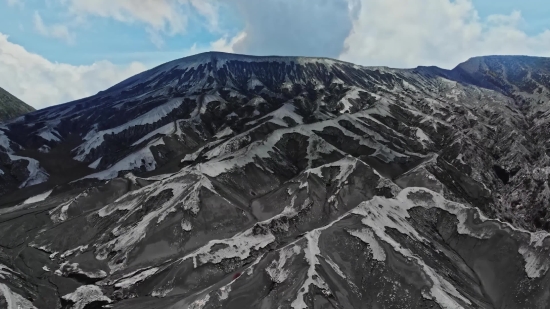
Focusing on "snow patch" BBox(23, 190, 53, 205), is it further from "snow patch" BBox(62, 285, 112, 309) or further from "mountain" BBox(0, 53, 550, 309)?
"snow patch" BBox(62, 285, 112, 309)

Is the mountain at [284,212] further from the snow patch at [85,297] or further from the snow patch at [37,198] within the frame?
the snow patch at [37,198]

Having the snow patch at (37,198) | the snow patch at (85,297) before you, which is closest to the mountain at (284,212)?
the snow patch at (85,297)

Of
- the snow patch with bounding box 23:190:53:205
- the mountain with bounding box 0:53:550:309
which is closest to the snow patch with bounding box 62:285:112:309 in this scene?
the mountain with bounding box 0:53:550:309

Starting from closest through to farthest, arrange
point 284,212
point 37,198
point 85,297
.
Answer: point 85,297, point 284,212, point 37,198

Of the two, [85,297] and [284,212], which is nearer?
[85,297]

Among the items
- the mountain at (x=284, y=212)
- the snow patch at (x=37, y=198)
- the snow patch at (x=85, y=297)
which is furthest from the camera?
the snow patch at (x=37, y=198)

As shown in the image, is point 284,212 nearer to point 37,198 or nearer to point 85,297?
point 85,297

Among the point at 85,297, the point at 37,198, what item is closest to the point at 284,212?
the point at 85,297

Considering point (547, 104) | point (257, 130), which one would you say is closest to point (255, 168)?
point (257, 130)

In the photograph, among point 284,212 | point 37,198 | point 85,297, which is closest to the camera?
point 85,297

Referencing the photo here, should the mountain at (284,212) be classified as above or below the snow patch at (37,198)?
below
